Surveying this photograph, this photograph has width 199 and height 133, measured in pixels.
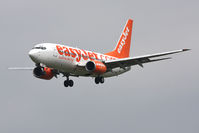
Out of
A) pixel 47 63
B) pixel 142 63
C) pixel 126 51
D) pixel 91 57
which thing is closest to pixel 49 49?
pixel 47 63

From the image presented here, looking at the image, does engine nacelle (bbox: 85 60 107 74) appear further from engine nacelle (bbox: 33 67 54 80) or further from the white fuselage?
engine nacelle (bbox: 33 67 54 80)

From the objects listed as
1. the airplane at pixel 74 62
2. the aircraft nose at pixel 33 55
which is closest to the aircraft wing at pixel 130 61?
the airplane at pixel 74 62

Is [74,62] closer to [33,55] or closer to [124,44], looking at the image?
[33,55]

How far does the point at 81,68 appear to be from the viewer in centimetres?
6862

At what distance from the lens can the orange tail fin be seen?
268ft

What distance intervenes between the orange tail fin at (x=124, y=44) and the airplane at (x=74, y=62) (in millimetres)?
5758

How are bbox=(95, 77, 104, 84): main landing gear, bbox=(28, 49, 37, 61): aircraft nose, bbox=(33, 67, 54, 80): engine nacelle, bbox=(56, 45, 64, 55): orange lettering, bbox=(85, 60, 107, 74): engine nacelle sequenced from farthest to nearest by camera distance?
1. bbox=(95, 77, 104, 84): main landing gear
2. bbox=(33, 67, 54, 80): engine nacelle
3. bbox=(85, 60, 107, 74): engine nacelle
4. bbox=(56, 45, 64, 55): orange lettering
5. bbox=(28, 49, 37, 61): aircraft nose

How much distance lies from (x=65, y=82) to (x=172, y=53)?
1503 centimetres

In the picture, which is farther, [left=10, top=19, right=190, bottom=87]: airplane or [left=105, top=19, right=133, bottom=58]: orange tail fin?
[left=105, top=19, right=133, bottom=58]: orange tail fin

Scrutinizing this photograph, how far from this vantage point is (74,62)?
6819 centimetres

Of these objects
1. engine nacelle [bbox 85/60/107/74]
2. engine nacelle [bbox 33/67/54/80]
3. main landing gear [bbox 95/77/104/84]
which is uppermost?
engine nacelle [bbox 85/60/107/74]

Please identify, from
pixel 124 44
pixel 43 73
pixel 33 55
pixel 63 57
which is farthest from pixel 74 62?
pixel 124 44

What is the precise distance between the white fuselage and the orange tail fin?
30.1 feet

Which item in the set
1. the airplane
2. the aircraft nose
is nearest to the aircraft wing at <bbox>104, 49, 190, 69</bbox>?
the airplane
